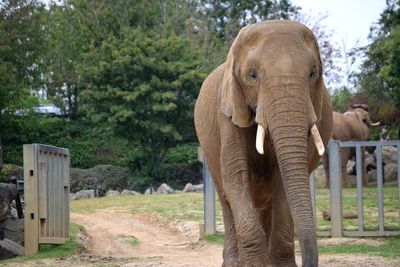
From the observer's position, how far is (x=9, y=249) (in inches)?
430

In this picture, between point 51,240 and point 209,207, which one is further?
point 209,207

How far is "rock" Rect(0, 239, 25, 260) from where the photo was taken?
10.8 metres

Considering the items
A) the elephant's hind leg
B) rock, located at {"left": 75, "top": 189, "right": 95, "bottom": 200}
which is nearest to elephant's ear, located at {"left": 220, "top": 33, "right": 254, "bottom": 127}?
the elephant's hind leg

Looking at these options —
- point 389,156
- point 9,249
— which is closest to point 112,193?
point 389,156

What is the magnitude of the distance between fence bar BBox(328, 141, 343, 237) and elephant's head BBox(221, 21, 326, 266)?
5.05 meters

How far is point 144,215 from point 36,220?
18.1 ft

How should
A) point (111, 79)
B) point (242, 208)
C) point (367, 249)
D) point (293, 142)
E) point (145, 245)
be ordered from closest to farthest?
point (293, 142) < point (242, 208) < point (367, 249) < point (145, 245) < point (111, 79)

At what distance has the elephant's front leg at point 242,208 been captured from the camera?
21.9 ft

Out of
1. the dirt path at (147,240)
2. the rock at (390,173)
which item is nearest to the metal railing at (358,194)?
the dirt path at (147,240)

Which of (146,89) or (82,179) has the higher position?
(146,89)

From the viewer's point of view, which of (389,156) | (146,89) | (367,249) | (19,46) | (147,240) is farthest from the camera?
(146,89)

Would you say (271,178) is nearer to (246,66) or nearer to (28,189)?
(246,66)

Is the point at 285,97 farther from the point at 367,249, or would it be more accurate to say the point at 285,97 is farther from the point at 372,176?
the point at 372,176

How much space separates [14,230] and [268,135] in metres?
6.22
